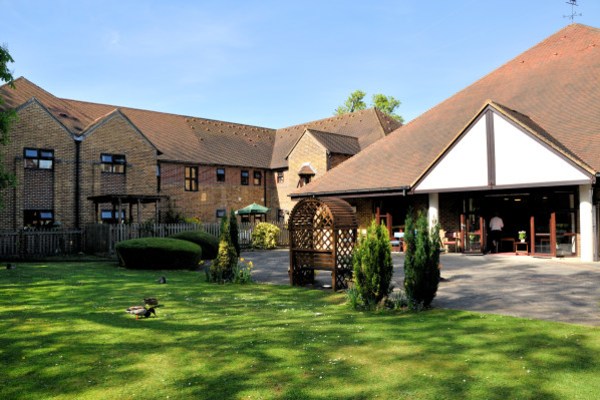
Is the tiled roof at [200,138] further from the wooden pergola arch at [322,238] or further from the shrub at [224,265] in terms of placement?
the wooden pergola arch at [322,238]

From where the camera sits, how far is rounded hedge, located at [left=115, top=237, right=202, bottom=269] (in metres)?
18.5

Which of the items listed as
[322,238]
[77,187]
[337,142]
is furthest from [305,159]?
[322,238]

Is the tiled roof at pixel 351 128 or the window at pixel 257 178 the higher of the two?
the tiled roof at pixel 351 128

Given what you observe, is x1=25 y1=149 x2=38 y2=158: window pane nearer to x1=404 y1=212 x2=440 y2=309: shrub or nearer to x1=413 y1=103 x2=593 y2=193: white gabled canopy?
x1=413 y1=103 x2=593 y2=193: white gabled canopy

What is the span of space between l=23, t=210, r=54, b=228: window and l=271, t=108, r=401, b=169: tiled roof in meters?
19.8

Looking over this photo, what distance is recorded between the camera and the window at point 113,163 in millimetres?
30219

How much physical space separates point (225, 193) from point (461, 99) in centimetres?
2039

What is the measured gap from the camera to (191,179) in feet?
126

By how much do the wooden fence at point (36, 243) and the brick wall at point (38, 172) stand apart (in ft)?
12.9

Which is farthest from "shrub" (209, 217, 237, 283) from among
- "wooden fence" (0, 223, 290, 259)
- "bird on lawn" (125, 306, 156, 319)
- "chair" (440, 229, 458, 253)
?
"chair" (440, 229, 458, 253)

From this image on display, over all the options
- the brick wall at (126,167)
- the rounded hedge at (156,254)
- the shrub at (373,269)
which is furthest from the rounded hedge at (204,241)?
the shrub at (373,269)

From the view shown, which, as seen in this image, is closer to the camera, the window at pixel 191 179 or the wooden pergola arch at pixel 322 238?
the wooden pergola arch at pixel 322 238

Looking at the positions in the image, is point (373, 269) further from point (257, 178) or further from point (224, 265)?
point (257, 178)

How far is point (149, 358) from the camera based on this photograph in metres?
6.45
